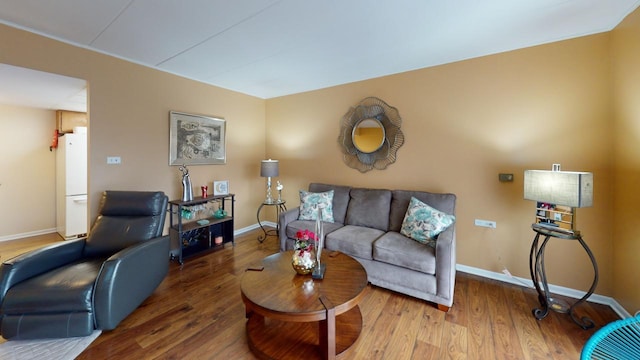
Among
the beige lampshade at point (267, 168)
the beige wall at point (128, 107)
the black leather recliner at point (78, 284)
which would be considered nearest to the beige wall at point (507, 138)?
the beige lampshade at point (267, 168)

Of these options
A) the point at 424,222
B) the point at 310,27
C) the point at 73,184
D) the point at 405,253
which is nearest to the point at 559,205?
the point at 424,222

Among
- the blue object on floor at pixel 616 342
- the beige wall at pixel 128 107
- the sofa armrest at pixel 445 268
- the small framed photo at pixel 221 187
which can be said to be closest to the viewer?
the blue object on floor at pixel 616 342

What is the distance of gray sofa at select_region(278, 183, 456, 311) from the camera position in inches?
88.0

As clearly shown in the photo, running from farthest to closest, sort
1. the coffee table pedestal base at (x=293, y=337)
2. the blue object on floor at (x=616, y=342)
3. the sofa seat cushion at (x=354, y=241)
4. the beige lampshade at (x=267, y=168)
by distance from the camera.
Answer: the beige lampshade at (x=267, y=168) < the sofa seat cushion at (x=354, y=241) < the coffee table pedestal base at (x=293, y=337) < the blue object on floor at (x=616, y=342)

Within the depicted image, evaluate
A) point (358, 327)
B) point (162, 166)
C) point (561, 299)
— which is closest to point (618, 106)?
point (561, 299)

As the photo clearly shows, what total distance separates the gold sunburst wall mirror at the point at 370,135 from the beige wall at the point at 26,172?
5.33m

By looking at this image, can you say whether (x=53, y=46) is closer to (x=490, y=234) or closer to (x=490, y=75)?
(x=490, y=75)

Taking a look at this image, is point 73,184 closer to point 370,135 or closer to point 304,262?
point 304,262

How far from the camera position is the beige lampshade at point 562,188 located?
1.90 metres

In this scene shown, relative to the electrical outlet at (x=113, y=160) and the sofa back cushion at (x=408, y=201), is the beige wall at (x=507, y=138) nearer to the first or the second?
the sofa back cushion at (x=408, y=201)

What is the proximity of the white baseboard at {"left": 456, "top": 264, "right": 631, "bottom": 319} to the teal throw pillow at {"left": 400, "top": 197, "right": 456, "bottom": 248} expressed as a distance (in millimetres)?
856

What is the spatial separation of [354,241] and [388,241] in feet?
1.20

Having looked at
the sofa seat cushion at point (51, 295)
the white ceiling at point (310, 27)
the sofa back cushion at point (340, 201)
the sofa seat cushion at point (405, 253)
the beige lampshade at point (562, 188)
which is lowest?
the sofa seat cushion at point (51, 295)

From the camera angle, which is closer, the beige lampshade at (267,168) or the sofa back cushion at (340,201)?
the sofa back cushion at (340,201)
